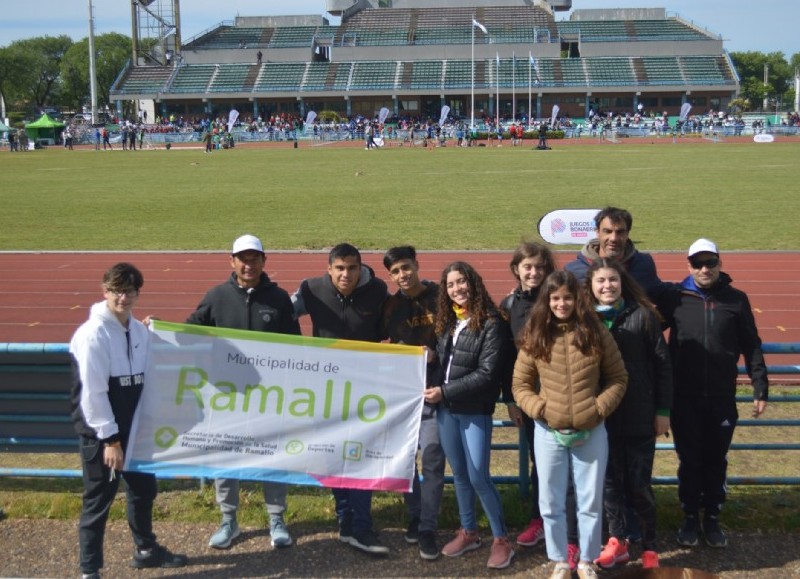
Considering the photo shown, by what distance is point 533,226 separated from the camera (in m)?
17.5

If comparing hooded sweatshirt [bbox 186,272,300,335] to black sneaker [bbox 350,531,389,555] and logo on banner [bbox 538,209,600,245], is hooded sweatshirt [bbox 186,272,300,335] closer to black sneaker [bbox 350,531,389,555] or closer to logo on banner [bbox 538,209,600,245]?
black sneaker [bbox 350,531,389,555]

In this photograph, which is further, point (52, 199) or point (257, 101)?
point (257, 101)

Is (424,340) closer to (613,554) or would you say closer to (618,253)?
(618,253)

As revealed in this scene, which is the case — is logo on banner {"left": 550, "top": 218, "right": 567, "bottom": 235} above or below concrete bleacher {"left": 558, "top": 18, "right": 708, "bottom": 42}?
below

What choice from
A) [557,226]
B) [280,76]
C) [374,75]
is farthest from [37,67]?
[557,226]

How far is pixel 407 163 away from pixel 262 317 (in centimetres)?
3352

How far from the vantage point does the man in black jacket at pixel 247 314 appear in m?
4.73

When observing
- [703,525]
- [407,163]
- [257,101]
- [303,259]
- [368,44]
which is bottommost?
[703,525]

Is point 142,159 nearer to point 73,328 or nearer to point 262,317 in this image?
point 73,328

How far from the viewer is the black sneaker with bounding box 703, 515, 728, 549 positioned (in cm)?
464

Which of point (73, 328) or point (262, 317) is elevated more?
point (262, 317)

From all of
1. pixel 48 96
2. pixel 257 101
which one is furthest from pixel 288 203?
pixel 48 96

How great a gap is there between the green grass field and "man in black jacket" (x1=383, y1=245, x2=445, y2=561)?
34.0 ft

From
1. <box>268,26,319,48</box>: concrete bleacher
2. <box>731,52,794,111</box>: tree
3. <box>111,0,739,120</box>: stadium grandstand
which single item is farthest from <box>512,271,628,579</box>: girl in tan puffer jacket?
<box>731,52,794,111</box>: tree
